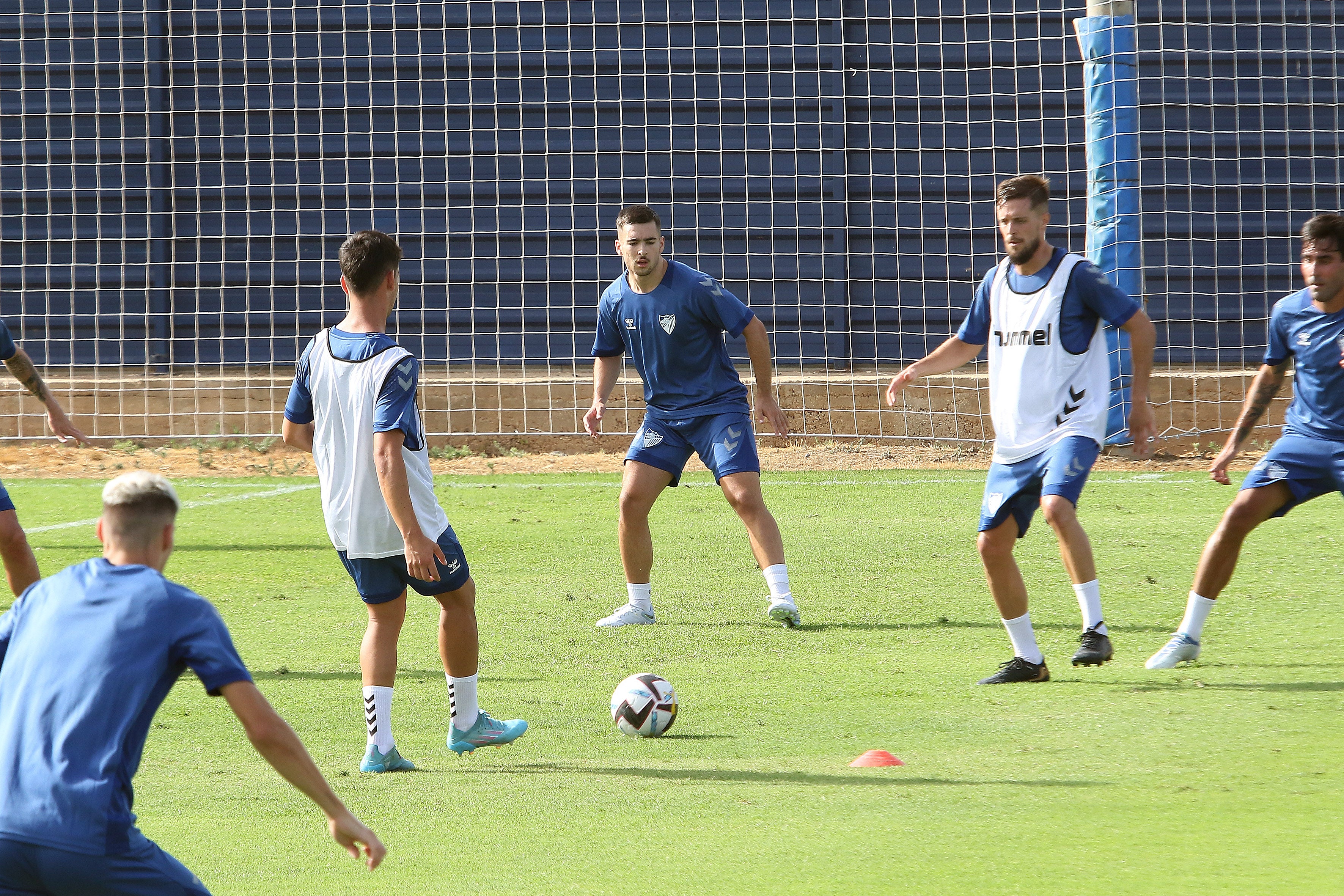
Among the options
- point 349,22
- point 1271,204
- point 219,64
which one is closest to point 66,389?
point 219,64

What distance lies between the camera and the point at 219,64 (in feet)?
51.1

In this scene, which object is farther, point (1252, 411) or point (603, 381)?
point (603, 381)

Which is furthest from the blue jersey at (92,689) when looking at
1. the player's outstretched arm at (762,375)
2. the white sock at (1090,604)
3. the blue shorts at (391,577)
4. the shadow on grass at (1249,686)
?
the player's outstretched arm at (762,375)

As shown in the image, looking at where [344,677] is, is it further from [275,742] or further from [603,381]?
[275,742]

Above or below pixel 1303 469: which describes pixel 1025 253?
above

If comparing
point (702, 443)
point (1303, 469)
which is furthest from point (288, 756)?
point (702, 443)

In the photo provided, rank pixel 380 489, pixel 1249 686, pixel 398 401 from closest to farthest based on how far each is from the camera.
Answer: pixel 398 401
pixel 380 489
pixel 1249 686

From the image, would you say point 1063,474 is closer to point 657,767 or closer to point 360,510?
point 657,767

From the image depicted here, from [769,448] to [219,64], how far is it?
289 inches

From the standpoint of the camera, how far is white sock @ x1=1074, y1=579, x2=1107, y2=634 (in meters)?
5.81

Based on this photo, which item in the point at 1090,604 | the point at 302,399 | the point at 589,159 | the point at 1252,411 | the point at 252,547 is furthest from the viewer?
the point at 589,159

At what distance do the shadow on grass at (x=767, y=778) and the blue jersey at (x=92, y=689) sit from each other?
2220 millimetres

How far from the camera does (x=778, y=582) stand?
23.3 ft

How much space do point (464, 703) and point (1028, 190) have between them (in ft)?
10.0
